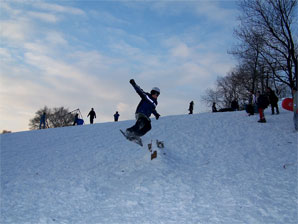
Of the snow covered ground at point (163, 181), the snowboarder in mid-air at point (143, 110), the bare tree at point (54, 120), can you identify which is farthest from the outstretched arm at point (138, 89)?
the bare tree at point (54, 120)

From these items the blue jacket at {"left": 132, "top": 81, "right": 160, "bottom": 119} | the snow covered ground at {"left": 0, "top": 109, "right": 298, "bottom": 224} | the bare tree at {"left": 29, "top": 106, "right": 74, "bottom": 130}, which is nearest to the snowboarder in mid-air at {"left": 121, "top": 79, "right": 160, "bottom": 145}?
the blue jacket at {"left": 132, "top": 81, "right": 160, "bottom": 119}

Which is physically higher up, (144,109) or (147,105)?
(147,105)

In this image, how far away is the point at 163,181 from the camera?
7.22 meters

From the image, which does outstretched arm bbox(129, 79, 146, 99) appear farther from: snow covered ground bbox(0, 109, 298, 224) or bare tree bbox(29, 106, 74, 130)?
bare tree bbox(29, 106, 74, 130)

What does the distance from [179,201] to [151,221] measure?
996mm

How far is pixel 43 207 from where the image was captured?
6.32 metres

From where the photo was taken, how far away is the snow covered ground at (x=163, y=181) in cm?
566

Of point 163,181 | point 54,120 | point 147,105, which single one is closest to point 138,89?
point 147,105

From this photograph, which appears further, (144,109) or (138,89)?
(144,109)

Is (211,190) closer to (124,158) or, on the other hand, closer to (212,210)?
(212,210)

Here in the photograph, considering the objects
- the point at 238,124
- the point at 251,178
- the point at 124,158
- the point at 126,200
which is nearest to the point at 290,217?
the point at 251,178

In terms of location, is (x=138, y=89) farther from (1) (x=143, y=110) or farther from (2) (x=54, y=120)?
(2) (x=54, y=120)

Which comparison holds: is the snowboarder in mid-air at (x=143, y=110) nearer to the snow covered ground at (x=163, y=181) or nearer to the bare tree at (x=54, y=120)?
the snow covered ground at (x=163, y=181)

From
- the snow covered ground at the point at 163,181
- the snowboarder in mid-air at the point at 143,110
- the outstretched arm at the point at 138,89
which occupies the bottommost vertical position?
the snow covered ground at the point at 163,181
